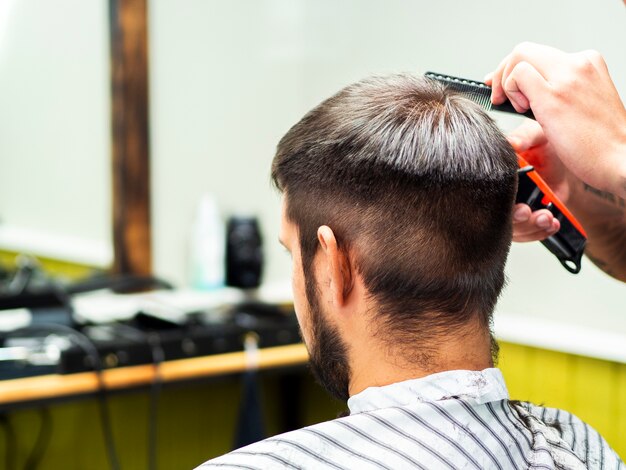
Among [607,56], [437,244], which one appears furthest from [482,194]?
[607,56]

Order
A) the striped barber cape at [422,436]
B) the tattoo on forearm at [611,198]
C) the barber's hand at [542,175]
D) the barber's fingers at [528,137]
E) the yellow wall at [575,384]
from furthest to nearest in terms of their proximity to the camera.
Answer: the yellow wall at [575,384]
the tattoo on forearm at [611,198]
the barber's fingers at [528,137]
the barber's hand at [542,175]
the striped barber cape at [422,436]

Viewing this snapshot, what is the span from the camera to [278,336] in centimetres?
268

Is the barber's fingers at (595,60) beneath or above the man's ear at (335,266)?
above

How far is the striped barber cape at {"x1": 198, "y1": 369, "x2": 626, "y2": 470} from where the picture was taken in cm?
101

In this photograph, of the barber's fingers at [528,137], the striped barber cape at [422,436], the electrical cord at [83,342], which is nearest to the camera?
the striped barber cape at [422,436]

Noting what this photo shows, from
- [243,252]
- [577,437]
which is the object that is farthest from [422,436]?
[243,252]

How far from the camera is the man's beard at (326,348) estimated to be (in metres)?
1.13

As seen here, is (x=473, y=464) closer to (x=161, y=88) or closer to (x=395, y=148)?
(x=395, y=148)

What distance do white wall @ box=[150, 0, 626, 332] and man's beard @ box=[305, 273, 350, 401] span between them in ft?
5.02

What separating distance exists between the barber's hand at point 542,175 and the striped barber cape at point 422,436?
0.84 ft

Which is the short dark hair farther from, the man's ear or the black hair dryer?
the black hair dryer

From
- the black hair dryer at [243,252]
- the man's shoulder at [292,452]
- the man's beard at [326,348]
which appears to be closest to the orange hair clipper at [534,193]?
the man's beard at [326,348]

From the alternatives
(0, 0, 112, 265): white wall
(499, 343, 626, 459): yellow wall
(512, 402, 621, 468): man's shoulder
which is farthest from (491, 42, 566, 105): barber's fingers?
(0, 0, 112, 265): white wall

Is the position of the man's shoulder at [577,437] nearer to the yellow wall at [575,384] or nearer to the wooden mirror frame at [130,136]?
the yellow wall at [575,384]
